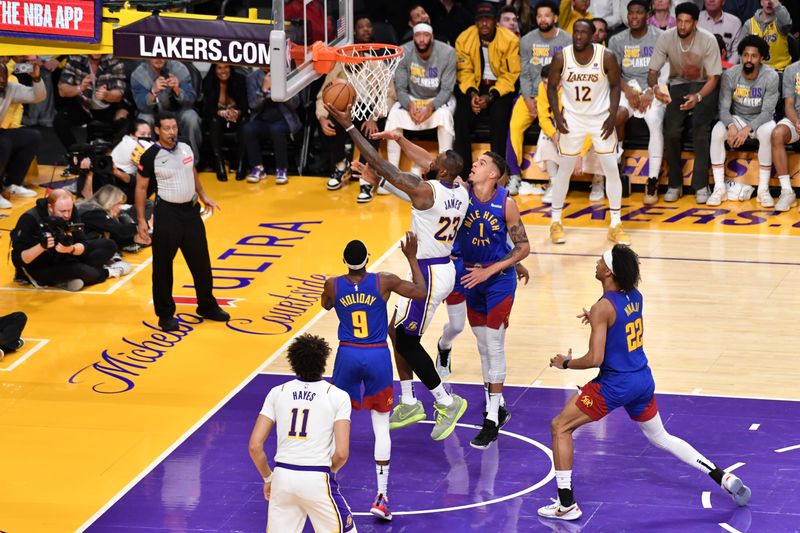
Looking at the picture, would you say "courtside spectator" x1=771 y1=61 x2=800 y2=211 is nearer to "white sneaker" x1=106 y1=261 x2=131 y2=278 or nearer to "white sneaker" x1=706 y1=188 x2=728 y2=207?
"white sneaker" x1=706 y1=188 x2=728 y2=207

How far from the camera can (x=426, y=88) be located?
15.9 metres

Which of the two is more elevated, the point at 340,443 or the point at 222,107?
the point at 222,107

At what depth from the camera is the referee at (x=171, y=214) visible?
36.5ft

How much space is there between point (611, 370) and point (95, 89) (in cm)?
1063

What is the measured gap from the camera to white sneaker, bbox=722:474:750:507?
7.76 m

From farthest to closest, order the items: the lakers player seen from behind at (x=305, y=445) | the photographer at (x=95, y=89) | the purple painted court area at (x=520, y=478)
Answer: the photographer at (x=95, y=89), the purple painted court area at (x=520, y=478), the lakers player seen from behind at (x=305, y=445)

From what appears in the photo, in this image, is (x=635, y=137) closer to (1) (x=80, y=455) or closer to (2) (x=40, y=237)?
(2) (x=40, y=237)

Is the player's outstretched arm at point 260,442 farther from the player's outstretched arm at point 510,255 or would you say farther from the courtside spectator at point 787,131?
the courtside spectator at point 787,131

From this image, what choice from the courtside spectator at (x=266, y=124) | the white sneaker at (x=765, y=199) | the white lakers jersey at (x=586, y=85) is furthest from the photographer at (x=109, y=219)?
the white sneaker at (x=765, y=199)

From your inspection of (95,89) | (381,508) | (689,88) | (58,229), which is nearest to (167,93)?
(95,89)

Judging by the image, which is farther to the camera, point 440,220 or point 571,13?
point 571,13

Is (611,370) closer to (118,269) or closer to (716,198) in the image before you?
(118,269)

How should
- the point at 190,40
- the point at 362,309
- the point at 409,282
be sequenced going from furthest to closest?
the point at 190,40 → the point at 409,282 → the point at 362,309

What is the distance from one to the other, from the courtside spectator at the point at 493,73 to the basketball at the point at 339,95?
19.4 feet
